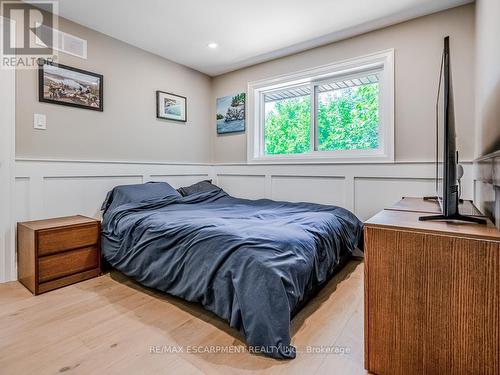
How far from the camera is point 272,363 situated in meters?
1.23

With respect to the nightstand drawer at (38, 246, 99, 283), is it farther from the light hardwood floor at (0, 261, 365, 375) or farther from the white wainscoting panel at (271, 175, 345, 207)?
the white wainscoting panel at (271, 175, 345, 207)

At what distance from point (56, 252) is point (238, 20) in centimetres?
244

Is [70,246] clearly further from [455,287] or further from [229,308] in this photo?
[455,287]

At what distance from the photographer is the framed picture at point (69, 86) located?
7.54 feet

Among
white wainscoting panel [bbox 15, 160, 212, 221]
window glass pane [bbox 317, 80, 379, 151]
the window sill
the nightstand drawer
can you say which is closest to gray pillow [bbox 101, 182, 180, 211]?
white wainscoting panel [bbox 15, 160, 212, 221]

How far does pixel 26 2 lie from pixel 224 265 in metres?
2.60

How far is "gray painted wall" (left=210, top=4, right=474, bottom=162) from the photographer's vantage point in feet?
7.38

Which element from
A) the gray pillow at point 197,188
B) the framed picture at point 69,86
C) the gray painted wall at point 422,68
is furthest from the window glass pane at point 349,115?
the framed picture at point 69,86

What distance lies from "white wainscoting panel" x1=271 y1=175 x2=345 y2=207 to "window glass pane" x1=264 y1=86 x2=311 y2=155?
368 millimetres

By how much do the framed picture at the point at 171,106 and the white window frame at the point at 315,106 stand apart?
2.78 feet

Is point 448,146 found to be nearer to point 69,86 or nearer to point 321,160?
point 321,160

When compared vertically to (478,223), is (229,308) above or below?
below

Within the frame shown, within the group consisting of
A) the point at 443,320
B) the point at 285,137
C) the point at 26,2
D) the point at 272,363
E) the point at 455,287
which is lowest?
the point at 272,363

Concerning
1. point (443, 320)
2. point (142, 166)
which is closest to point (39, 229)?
point (142, 166)
